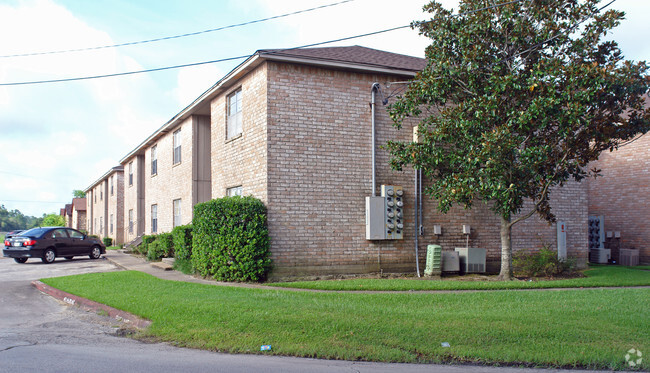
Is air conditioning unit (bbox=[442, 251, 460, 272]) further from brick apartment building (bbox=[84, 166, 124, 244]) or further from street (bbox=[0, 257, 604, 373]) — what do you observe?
brick apartment building (bbox=[84, 166, 124, 244])

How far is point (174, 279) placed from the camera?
13.5 metres

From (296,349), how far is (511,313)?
3954mm

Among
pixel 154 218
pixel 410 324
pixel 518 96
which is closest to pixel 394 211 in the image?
pixel 518 96

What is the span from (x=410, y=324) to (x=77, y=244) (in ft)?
63.1

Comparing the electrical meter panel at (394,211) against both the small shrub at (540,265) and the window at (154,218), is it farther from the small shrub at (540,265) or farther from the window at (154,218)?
the window at (154,218)

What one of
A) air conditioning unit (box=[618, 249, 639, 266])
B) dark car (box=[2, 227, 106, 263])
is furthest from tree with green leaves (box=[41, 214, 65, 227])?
air conditioning unit (box=[618, 249, 639, 266])

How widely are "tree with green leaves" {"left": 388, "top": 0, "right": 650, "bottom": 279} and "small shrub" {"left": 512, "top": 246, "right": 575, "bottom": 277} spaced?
1509mm

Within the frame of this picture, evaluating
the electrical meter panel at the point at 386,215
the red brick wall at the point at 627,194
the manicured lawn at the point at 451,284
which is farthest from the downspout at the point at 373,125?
the red brick wall at the point at 627,194

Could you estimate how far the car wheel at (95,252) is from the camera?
22.9 m

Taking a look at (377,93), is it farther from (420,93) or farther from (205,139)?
(205,139)

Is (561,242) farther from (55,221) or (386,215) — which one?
(55,221)

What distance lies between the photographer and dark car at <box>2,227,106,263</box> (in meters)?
20.5

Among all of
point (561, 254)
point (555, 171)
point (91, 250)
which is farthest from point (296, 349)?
point (91, 250)

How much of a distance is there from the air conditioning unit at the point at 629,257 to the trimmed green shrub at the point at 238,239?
14432 millimetres
